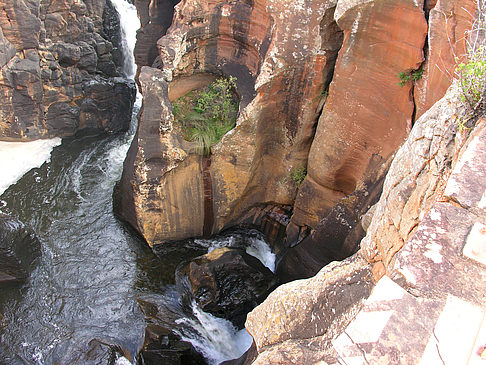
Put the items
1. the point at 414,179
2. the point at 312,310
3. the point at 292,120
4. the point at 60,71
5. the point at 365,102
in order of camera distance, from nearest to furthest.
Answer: the point at 414,179 → the point at 312,310 → the point at 365,102 → the point at 292,120 → the point at 60,71

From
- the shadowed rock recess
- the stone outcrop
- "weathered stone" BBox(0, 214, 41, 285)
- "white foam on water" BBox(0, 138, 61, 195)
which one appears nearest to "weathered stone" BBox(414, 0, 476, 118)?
the shadowed rock recess

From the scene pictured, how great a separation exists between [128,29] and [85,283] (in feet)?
31.7

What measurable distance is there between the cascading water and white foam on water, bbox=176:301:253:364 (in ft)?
0.06

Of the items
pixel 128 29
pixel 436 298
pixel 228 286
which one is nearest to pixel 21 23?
pixel 128 29

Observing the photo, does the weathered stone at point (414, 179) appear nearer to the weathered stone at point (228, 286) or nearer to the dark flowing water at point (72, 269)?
the weathered stone at point (228, 286)

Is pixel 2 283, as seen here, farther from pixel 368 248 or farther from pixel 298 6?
pixel 298 6

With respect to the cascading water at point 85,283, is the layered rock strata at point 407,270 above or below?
above

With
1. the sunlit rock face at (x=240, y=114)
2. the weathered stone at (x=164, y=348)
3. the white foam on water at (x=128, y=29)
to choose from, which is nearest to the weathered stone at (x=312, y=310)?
the weathered stone at (x=164, y=348)

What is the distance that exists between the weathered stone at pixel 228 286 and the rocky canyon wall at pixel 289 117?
0.79 metres

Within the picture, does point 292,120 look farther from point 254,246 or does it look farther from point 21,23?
point 21,23

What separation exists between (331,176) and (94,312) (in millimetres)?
5081

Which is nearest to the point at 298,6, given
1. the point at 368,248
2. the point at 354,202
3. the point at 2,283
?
the point at 354,202

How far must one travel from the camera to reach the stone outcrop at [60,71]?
10906 mm

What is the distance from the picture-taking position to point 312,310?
11.6ft
